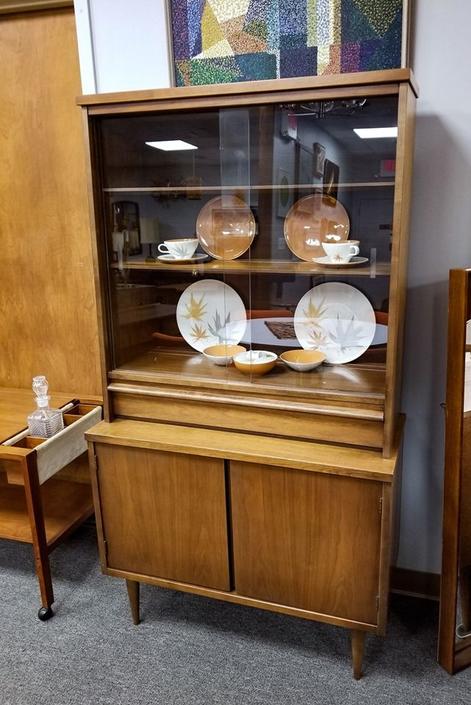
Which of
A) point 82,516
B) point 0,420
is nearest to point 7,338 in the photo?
point 0,420

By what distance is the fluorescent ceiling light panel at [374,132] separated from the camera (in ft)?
4.52

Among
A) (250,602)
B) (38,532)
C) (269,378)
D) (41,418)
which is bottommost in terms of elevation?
(250,602)

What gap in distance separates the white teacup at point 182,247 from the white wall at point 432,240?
27.7 inches

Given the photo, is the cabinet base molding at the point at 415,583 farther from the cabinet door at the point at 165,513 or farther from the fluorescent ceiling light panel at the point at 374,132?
the fluorescent ceiling light panel at the point at 374,132

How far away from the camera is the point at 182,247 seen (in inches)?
69.8

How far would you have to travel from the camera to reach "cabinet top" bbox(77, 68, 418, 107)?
1271mm

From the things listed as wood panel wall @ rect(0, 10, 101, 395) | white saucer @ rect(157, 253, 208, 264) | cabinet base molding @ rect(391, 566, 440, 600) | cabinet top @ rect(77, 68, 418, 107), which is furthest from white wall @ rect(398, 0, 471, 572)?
wood panel wall @ rect(0, 10, 101, 395)

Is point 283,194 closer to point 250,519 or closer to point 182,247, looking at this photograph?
point 182,247

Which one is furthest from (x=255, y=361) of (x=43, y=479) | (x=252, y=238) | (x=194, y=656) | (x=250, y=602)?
(x=194, y=656)

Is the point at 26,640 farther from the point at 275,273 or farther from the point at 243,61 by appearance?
the point at 243,61

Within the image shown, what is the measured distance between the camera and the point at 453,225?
166 centimetres

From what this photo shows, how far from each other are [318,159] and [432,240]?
44 cm

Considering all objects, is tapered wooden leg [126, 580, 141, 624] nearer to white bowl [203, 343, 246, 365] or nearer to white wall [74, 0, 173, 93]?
white bowl [203, 343, 246, 365]

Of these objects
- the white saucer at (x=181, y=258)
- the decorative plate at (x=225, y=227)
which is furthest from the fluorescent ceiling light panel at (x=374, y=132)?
the white saucer at (x=181, y=258)
